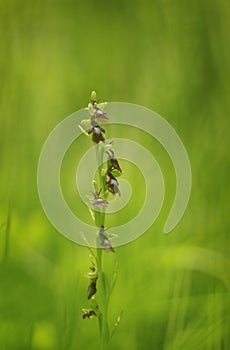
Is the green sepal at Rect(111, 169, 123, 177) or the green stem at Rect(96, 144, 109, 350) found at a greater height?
the green sepal at Rect(111, 169, 123, 177)

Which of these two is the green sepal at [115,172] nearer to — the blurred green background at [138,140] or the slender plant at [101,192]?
the slender plant at [101,192]

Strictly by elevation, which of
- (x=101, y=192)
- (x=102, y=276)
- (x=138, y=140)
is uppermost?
(x=138, y=140)

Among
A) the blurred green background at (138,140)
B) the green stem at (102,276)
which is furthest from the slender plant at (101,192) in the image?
the blurred green background at (138,140)

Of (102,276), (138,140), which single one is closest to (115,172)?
(102,276)

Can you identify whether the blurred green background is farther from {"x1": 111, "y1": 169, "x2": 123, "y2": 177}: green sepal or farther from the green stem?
{"x1": 111, "y1": 169, "x2": 123, "y2": 177}: green sepal

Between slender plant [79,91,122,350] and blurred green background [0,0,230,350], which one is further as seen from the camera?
blurred green background [0,0,230,350]

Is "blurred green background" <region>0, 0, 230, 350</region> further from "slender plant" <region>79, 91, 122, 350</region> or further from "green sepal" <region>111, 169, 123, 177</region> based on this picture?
"green sepal" <region>111, 169, 123, 177</region>

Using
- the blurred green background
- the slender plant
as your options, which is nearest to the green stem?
the slender plant

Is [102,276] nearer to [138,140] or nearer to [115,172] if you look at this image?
[115,172]

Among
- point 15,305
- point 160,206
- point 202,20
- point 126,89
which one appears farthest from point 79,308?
point 202,20
